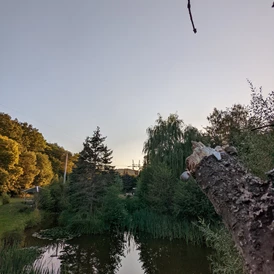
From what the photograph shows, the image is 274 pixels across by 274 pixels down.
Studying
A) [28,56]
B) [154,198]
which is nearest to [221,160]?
[28,56]

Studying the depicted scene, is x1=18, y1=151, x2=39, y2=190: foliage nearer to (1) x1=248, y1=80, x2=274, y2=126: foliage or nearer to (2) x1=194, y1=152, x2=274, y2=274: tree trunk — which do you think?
(1) x1=248, y1=80, x2=274, y2=126: foliage

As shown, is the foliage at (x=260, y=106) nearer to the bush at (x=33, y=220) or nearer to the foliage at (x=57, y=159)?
the bush at (x=33, y=220)

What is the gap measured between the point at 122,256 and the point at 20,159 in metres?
14.0

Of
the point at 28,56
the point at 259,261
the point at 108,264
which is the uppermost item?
the point at 28,56

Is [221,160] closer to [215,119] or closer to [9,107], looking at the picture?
[215,119]

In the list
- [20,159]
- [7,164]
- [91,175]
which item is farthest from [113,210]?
[20,159]

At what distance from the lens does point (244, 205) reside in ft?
2.26

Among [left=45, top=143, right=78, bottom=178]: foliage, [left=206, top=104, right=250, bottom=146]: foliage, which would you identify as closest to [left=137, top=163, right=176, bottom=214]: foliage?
[left=206, top=104, right=250, bottom=146]: foliage

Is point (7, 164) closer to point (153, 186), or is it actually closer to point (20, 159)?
point (20, 159)

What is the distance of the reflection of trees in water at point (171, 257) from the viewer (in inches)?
255

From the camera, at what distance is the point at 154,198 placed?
10797 mm

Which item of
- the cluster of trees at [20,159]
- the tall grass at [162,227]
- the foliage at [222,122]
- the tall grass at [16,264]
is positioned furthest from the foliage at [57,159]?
the tall grass at [16,264]

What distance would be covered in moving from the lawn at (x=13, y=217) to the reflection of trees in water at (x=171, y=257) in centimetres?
500

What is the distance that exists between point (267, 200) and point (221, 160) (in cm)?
27
